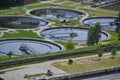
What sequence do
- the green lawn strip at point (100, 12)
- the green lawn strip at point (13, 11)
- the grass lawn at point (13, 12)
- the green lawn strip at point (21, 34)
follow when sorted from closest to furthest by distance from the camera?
the green lawn strip at point (21, 34) < the grass lawn at point (13, 12) < the green lawn strip at point (13, 11) < the green lawn strip at point (100, 12)

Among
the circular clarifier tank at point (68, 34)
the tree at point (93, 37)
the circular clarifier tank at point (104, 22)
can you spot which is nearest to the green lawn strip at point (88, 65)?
the tree at point (93, 37)

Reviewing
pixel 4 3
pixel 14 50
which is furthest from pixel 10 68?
pixel 4 3

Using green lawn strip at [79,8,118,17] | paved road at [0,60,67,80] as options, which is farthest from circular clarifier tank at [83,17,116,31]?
paved road at [0,60,67,80]

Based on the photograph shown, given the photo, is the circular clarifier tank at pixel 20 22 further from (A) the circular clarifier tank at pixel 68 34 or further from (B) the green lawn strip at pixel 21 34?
(B) the green lawn strip at pixel 21 34

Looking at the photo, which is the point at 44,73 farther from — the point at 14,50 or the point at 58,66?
the point at 14,50

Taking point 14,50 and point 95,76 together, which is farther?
point 14,50

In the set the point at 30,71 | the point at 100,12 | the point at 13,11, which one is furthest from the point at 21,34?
the point at 100,12
